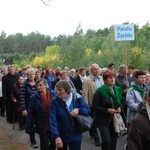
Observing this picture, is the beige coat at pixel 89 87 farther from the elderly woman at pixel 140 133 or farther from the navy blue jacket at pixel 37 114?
the elderly woman at pixel 140 133

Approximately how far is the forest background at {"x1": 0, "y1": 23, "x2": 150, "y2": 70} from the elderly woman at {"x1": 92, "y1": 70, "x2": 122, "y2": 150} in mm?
3208

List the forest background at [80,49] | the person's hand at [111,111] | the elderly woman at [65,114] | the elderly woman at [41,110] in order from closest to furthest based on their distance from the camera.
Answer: the elderly woman at [65,114], the person's hand at [111,111], the elderly woman at [41,110], the forest background at [80,49]

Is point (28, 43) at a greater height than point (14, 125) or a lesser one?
greater

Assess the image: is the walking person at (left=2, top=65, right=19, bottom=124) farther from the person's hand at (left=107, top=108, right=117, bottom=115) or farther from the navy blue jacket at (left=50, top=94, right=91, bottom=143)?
the navy blue jacket at (left=50, top=94, right=91, bottom=143)

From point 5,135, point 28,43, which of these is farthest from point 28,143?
point 28,43

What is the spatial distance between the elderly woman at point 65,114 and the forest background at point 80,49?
419 centimetres

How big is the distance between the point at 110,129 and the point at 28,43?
102 meters

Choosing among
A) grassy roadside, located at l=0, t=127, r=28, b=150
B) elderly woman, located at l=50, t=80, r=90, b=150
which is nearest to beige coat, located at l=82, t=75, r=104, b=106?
grassy roadside, located at l=0, t=127, r=28, b=150

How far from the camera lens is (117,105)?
5.25m

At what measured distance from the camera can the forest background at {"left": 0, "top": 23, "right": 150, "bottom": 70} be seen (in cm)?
2895

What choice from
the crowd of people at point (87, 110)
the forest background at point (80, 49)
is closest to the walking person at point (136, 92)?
the crowd of people at point (87, 110)

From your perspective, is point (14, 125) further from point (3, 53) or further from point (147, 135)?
point (3, 53)

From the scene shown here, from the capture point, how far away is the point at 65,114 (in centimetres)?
441

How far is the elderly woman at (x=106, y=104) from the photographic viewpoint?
5.20 metres
